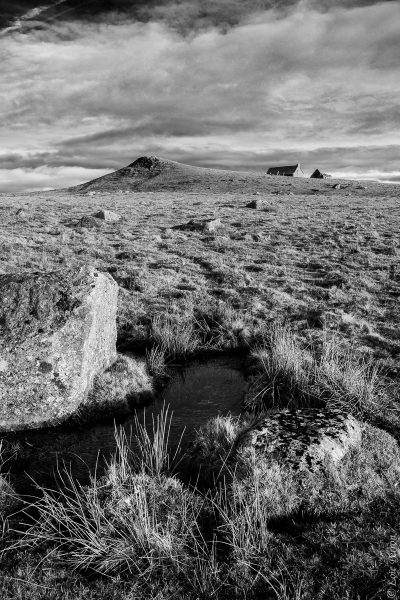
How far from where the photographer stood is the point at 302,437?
550cm

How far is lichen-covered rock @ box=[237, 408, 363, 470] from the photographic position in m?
5.21

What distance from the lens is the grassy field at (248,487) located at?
3.99 meters

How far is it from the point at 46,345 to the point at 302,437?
4268mm

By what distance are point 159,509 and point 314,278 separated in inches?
482

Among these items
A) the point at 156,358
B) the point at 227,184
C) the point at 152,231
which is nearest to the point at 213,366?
the point at 156,358

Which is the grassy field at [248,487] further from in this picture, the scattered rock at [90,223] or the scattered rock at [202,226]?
the scattered rock at [90,223]

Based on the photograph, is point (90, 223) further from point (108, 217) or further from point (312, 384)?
point (312, 384)

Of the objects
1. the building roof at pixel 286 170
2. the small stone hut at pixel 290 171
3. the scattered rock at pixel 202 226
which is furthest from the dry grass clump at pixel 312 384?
the building roof at pixel 286 170

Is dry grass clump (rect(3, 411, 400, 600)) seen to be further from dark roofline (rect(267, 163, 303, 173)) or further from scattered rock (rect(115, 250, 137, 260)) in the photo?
dark roofline (rect(267, 163, 303, 173))

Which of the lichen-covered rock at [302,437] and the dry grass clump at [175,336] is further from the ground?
the lichen-covered rock at [302,437]

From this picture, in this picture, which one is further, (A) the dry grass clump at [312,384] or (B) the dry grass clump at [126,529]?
(A) the dry grass clump at [312,384]

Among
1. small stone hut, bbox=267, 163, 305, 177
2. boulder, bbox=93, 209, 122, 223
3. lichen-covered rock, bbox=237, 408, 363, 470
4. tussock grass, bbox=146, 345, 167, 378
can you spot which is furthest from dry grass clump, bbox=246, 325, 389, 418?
small stone hut, bbox=267, 163, 305, 177

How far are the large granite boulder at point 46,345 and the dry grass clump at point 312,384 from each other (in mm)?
3036

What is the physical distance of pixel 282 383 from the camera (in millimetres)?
7887
